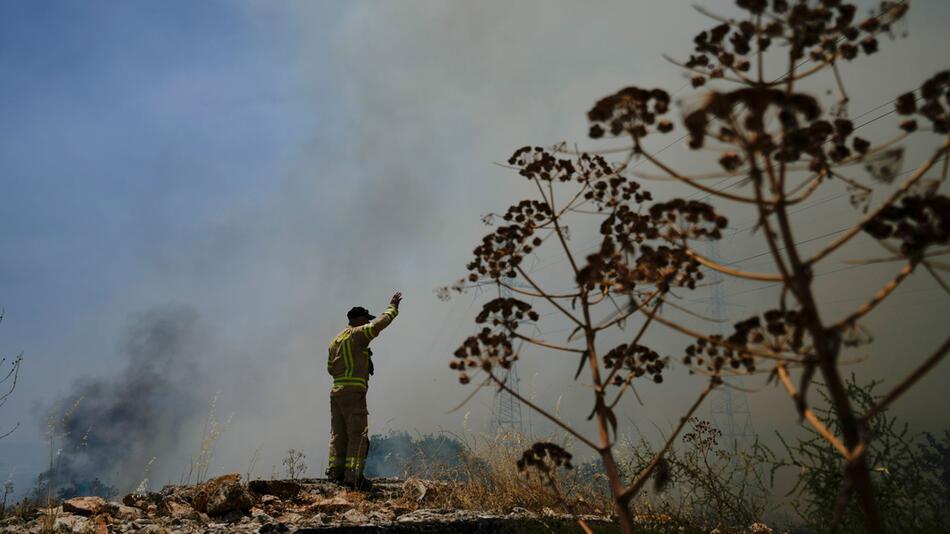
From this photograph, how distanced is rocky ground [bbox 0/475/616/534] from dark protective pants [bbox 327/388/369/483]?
74 centimetres

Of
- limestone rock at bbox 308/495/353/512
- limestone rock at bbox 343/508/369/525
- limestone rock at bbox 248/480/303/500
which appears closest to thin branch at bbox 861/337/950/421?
limestone rock at bbox 343/508/369/525

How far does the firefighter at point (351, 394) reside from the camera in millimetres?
10836

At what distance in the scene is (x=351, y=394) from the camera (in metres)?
11.2

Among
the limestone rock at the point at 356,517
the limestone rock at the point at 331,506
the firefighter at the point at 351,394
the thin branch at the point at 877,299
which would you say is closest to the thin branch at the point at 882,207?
the thin branch at the point at 877,299

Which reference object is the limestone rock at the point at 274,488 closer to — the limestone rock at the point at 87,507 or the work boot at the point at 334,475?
the work boot at the point at 334,475

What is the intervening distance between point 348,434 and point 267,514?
284cm

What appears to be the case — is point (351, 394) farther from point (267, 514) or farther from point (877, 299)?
point (877, 299)

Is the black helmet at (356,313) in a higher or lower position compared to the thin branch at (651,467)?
higher

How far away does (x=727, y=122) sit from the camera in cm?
198

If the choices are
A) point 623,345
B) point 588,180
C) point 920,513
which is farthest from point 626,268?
point 920,513

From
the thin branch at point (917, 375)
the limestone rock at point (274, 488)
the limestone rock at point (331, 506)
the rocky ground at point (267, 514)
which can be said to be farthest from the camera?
the limestone rock at point (274, 488)

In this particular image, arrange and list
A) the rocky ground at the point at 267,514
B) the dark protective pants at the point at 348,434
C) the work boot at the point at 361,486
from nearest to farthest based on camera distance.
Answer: the rocky ground at the point at 267,514 → the work boot at the point at 361,486 → the dark protective pants at the point at 348,434

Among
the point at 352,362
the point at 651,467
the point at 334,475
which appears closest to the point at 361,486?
the point at 334,475

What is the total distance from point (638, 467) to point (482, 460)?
3241mm
